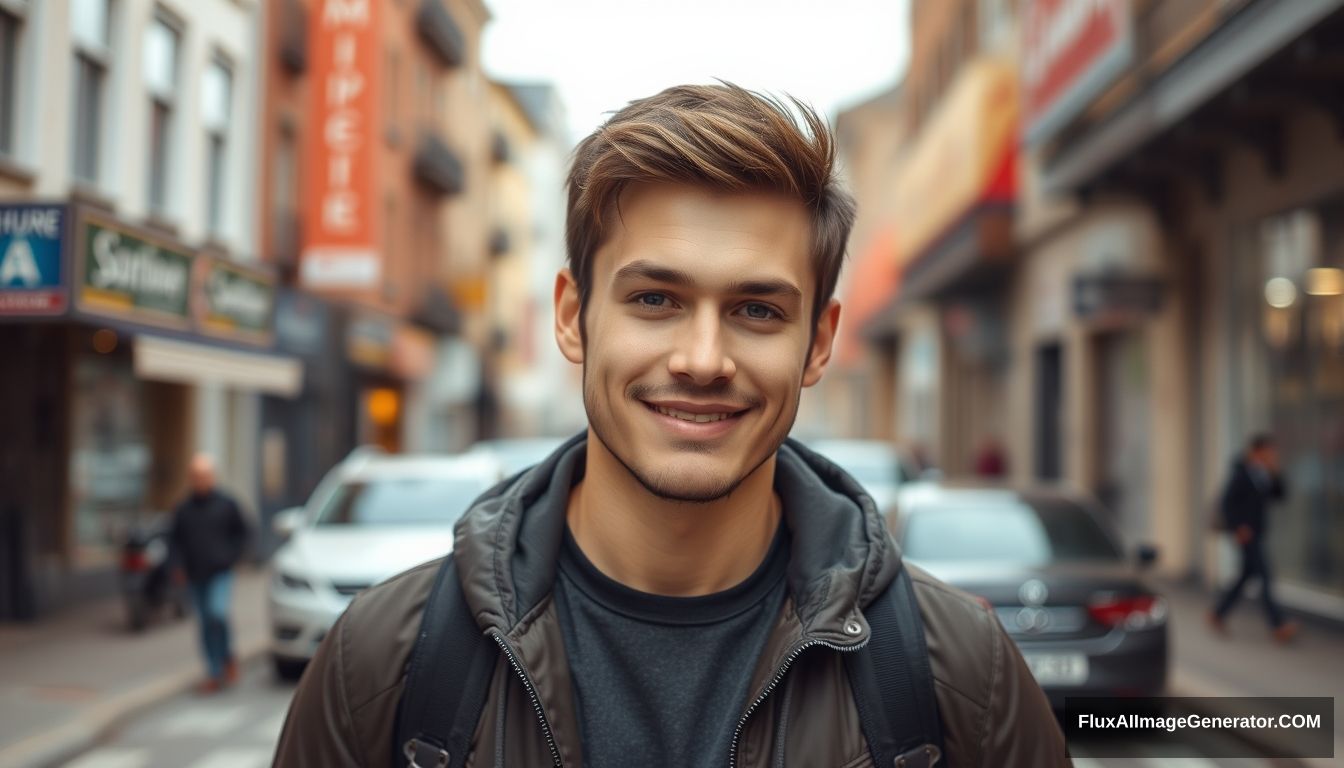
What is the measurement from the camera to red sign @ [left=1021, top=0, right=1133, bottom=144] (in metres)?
14.5

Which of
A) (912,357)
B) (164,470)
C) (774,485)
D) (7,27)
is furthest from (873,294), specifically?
(774,485)

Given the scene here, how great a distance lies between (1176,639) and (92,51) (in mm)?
10574

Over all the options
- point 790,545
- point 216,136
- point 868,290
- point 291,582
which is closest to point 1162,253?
point 291,582

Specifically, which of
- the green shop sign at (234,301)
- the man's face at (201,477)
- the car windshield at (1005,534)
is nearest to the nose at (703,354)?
the car windshield at (1005,534)

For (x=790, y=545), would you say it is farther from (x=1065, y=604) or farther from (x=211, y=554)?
(x=211, y=554)

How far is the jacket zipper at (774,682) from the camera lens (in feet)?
6.60

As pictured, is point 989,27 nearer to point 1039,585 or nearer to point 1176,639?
point 1176,639

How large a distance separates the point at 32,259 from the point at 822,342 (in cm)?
856

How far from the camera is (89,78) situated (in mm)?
11734

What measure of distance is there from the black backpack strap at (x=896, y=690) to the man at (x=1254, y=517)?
1032cm

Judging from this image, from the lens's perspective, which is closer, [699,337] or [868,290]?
[699,337]

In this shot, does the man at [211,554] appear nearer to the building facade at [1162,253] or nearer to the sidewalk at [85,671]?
the sidewalk at [85,671]

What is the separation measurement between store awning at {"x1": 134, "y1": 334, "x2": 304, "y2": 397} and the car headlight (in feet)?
8.47

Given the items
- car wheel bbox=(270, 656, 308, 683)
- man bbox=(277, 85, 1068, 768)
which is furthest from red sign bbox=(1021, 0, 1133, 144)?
man bbox=(277, 85, 1068, 768)
